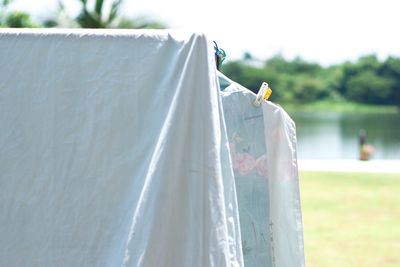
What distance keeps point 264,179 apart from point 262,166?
5 cm

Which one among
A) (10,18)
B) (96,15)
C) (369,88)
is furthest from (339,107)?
(10,18)

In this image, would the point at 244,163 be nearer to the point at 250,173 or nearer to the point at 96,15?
the point at 250,173

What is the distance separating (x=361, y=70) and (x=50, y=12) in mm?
49338

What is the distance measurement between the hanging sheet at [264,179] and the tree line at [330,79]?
6115 cm

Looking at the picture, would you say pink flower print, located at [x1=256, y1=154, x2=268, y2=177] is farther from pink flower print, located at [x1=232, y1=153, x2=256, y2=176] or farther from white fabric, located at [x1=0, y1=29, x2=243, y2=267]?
white fabric, located at [x1=0, y1=29, x2=243, y2=267]

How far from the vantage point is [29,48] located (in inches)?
81.3

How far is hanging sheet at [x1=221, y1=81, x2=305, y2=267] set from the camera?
2.37m

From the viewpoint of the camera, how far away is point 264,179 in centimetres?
240

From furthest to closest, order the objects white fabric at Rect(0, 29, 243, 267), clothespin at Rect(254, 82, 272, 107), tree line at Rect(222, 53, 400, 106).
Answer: tree line at Rect(222, 53, 400, 106), clothespin at Rect(254, 82, 272, 107), white fabric at Rect(0, 29, 243, 267)

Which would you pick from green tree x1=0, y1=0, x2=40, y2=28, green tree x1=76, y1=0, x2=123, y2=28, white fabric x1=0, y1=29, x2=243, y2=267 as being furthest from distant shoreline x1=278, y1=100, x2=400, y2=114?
white fabric x1=0, y1=29, x2=243, y2=267

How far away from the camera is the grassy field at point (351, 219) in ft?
17.6

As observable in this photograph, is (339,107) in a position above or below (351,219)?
above

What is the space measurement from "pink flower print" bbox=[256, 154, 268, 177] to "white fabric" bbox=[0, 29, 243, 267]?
408 mm

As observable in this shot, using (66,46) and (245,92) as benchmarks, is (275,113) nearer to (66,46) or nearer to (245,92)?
(245,92)
